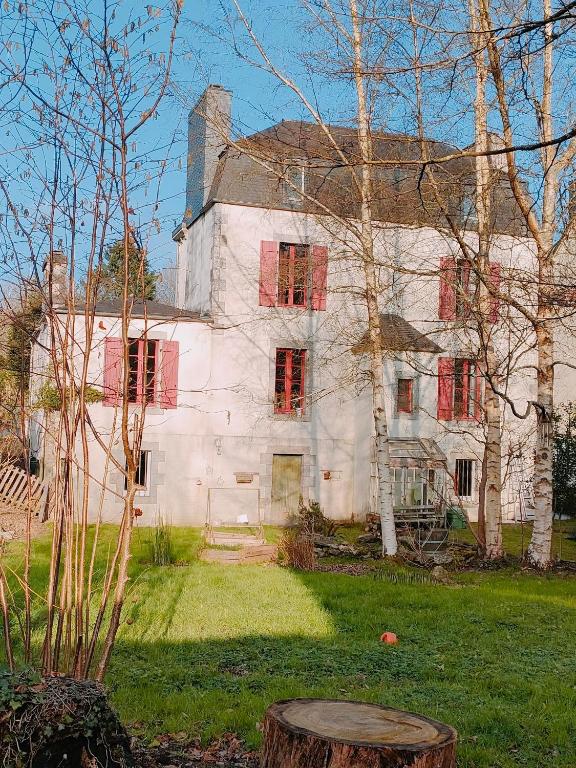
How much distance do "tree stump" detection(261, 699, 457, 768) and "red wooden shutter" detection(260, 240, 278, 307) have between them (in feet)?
59.0

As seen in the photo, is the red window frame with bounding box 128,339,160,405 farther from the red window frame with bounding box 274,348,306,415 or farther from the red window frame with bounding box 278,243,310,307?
the red window frame with bounding box 278,243,310,307

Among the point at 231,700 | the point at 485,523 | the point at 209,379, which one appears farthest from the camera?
the point at 209,379

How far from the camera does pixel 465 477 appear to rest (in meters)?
23.1

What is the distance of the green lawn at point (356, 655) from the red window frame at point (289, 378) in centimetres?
971

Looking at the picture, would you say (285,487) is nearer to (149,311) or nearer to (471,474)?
(471,474)

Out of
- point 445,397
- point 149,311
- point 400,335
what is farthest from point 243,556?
point 445,397

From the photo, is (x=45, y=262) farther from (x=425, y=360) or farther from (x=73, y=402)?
(x=425, y=360)

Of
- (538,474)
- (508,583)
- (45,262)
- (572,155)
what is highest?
(572,155)

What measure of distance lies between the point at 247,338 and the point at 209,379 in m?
1.46

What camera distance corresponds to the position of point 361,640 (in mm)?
8266

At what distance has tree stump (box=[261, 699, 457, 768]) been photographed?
11.0 ft

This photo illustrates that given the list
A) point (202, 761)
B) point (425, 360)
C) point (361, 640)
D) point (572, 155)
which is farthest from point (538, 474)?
point (202, 761)

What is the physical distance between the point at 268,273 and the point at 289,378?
2.79m

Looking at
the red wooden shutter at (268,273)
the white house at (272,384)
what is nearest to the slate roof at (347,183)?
the white house at (272,384)
